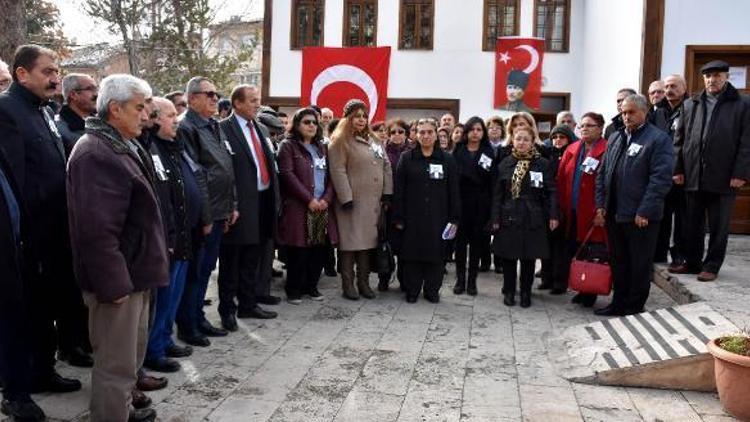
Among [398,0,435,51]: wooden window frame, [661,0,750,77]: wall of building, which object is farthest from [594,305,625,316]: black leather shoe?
[398,0,435,51]: wooden window frame

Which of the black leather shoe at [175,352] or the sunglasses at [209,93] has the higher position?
the sunglasses at [209,93]

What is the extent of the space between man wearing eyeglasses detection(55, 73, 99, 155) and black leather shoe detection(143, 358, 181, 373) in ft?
4.66

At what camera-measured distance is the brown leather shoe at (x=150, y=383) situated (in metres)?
4.02

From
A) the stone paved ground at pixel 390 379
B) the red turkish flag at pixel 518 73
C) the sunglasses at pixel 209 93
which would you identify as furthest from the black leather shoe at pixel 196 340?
the red turkish flag at pixel 518 73

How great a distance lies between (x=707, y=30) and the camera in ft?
27.1

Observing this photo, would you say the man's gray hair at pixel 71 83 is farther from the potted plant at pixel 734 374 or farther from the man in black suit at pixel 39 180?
the potted plant at pixel 734 374

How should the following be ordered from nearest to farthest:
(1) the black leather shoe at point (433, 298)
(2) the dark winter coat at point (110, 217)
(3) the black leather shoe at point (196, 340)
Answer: (2) the dark winter coat at point (110, 217), (3) the black leather shoe at point (196, 340), (1) the black leather shoe at point (433, 298)

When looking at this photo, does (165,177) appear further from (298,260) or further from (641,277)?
(641,277)

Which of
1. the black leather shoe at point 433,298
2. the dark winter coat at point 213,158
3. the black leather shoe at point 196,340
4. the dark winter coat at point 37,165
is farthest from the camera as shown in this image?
the black leather shoe at point 433,298

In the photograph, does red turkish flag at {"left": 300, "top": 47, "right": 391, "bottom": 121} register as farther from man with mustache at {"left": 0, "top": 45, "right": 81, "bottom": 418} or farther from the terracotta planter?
the terracotta planter

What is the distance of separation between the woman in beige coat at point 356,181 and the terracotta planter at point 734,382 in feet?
11.0

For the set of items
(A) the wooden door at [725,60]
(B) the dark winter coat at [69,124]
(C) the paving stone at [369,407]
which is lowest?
(C) the paving stone at [369,407]

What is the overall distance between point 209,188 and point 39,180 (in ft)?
4.47

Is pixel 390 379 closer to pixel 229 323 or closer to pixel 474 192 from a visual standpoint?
pixel 229 323
